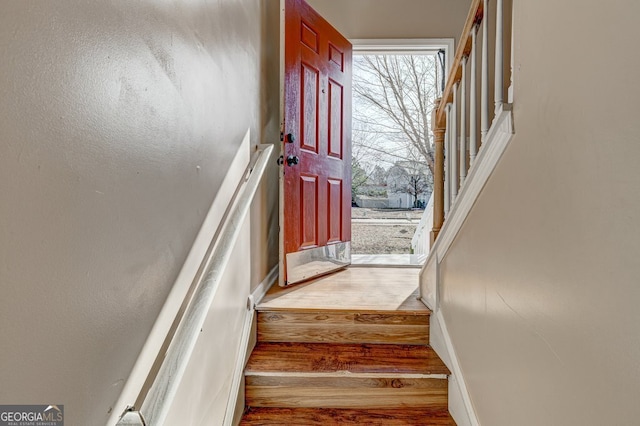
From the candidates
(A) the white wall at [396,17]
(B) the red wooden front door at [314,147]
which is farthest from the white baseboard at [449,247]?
(A) the white wall at [396,17]

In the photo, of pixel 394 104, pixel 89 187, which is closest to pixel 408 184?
pixel 394 104

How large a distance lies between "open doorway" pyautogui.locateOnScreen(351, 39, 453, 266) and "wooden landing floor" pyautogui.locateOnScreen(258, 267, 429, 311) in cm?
261

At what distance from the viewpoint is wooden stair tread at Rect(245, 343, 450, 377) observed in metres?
1.66

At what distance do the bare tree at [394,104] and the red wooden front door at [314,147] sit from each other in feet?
7.80

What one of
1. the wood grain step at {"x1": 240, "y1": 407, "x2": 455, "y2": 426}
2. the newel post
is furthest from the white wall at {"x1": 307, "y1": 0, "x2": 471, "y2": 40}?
the wood grain step at {"x1": 240, "y1": 407, "x2": 455, "y2": 426}

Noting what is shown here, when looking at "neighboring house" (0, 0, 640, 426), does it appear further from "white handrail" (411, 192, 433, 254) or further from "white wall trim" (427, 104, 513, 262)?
"white handrail" (411, 192, 433, 254)

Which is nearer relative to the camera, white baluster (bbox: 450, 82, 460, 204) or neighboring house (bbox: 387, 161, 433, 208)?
white baluster (bbox: 450, 82, 460, 204)

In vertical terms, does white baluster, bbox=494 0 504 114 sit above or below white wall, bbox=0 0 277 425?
above

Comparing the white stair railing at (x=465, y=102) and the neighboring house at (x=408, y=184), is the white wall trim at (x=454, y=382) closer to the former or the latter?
the white stair railing at (x=465, y=102)

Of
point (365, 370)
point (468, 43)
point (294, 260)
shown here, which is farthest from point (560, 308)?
point (294, 260)

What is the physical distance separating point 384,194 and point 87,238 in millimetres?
5168

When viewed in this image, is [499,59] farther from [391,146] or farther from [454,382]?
[391,146]

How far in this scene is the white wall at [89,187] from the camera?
49 cm

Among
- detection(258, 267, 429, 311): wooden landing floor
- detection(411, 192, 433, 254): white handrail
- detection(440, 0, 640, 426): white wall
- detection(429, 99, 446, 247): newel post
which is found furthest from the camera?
detection(411, 192, 433, 254): white handrail
